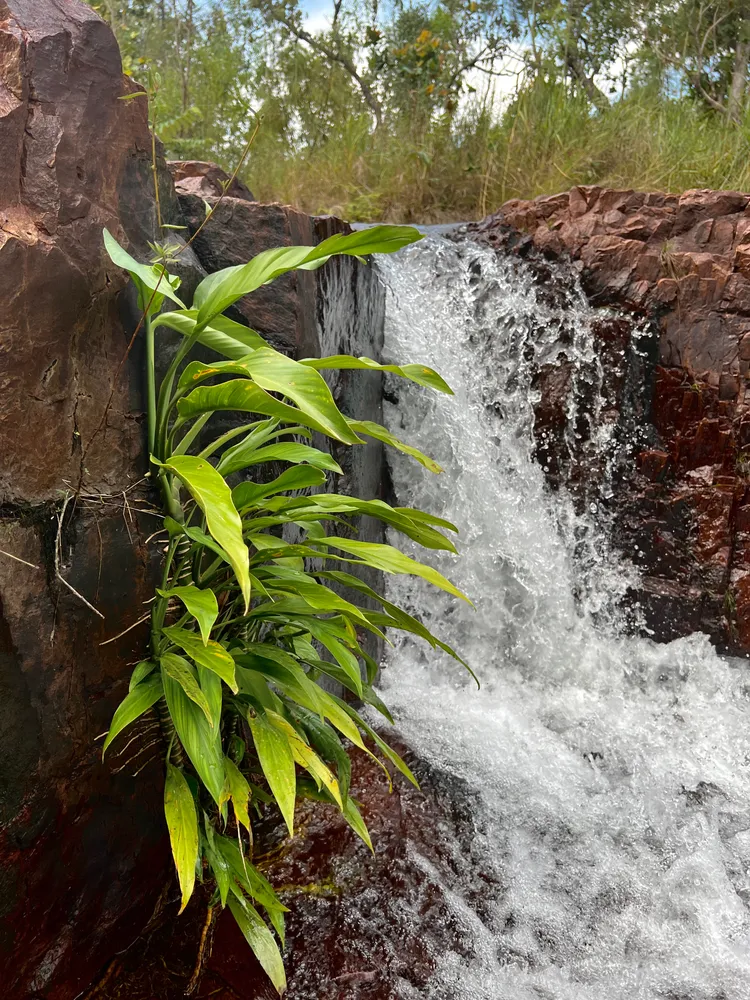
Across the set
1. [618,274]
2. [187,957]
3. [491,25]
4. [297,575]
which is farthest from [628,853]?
[491,25]

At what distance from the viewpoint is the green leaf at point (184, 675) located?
1390mm

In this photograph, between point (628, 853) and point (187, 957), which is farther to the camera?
point (628, 853)

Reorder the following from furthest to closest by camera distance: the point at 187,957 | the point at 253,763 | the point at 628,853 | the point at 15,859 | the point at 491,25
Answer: the point at 491,25, the point at 628,853, the point at 253,763, the point at 187,957, the point at 15,859

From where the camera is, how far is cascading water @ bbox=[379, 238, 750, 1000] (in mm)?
1973

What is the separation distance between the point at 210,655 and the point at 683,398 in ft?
10.3

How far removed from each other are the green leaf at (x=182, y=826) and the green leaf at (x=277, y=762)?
0.18m

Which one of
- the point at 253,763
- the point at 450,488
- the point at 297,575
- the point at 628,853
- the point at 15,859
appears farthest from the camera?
the point at 450,488

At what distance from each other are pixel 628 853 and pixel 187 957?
1421 millimetres

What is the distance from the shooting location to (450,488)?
364 cm

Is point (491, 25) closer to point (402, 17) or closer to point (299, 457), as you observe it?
point (402, 17)

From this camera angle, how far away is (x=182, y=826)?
4.76 feet

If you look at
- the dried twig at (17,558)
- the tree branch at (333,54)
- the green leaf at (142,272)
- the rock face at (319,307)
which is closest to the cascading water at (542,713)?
the rock face at (319,307)

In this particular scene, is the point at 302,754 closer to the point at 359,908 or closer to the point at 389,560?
the point at 389,560

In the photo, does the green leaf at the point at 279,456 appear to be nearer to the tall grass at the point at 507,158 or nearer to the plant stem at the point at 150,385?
the plant stem at the point at 150,385
